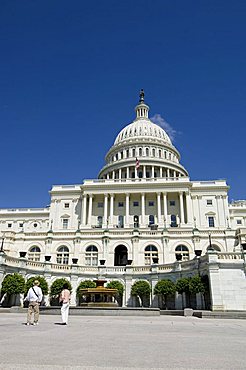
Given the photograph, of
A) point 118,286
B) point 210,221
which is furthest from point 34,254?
point 210,221

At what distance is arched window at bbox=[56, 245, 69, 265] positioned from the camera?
5788cm

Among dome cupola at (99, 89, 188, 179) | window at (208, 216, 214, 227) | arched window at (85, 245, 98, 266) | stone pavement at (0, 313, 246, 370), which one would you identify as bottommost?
stone pavement at (0, 313, 246, 370)

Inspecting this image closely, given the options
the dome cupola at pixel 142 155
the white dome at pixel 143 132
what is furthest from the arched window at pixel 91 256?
the white dome at pixel 143 132

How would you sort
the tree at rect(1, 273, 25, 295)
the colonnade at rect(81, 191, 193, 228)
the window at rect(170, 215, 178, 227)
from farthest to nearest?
the colonnade at rect(81, 191, 193, 228)
the window at rect(170, 215, 178, 227)
the tree at rect(1, 273, 25, 295)

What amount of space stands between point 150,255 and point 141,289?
46.7 feet

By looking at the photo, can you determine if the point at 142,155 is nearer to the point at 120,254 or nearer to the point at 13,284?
the point at 120,254

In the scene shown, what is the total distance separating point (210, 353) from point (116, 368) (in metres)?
3.06

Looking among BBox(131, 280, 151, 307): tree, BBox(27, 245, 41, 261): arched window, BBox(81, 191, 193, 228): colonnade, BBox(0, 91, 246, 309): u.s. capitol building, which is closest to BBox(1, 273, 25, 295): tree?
BBox(0, 91, 246, 309): u.s. capitol building

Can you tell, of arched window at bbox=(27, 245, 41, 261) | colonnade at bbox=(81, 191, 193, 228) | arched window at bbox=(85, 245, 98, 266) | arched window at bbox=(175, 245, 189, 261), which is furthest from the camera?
colonnade at bbox=(81, 191, 193, 228)

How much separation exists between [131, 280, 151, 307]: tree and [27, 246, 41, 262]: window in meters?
22.8

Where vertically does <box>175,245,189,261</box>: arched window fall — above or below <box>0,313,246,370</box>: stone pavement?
above

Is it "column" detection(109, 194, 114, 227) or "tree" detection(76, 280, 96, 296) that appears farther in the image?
"column" detection(109, 194, 114, 227)

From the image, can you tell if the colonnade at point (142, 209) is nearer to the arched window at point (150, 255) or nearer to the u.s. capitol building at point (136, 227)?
the u.s. capitol building at point (136, 227)

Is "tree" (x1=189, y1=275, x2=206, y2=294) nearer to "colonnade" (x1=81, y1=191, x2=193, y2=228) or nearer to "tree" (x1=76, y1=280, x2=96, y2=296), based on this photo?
"tree" (x1=76, y1=280, x2=96, y2=296)
